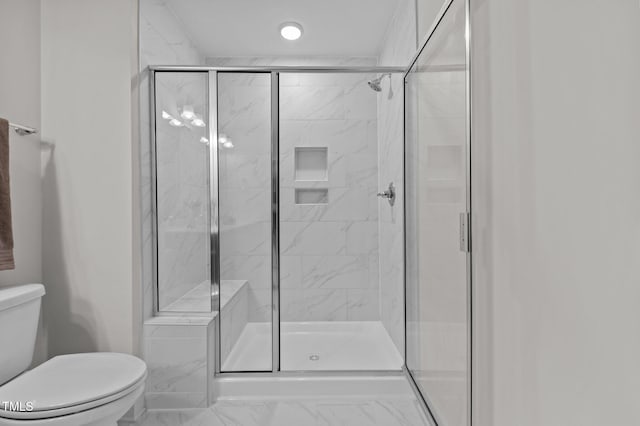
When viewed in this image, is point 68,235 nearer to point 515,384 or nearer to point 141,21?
point 141,21

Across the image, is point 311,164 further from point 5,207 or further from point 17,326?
point 17,326

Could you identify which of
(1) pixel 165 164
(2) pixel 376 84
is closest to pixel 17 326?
(1) pixel 165 164

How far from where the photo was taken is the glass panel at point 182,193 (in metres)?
2.24

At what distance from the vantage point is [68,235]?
6.62ft

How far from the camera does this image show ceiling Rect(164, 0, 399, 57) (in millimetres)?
2477

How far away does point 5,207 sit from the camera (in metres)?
1.66

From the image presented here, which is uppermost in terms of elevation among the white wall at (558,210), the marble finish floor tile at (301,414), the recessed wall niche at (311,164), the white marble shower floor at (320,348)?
the recessed wall niche at (311,164)

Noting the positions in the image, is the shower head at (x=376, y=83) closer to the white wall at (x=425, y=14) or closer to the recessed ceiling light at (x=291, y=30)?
the white wall at (x=425, y=14)

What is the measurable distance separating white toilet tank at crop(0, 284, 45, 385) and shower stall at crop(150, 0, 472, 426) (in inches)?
24.2

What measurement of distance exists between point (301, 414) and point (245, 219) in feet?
3.69

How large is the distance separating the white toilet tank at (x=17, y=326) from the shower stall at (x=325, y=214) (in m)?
0.61

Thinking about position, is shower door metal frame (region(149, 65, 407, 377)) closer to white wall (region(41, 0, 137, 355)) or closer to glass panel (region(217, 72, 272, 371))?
glass panel (region(217, 72, 272, 371))

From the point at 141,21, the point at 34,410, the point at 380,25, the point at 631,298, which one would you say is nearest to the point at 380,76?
the point at 380,25

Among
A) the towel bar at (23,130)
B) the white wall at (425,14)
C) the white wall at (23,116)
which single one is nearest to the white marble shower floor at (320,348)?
the white wall at (23,116)
